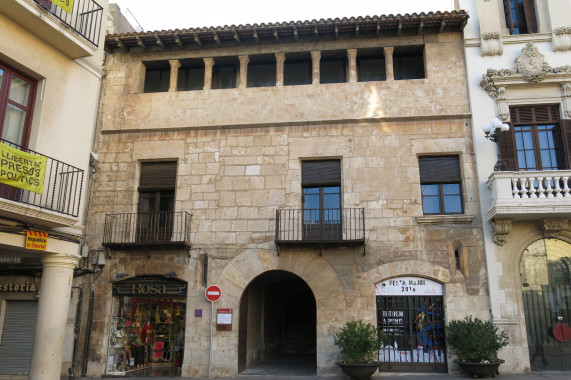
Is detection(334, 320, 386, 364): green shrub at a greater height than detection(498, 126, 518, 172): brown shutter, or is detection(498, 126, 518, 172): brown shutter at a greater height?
detection(498, 126, 518, 172): brown shutter

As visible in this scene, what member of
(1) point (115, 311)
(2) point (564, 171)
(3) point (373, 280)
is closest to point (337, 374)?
(3) point (373, 280)

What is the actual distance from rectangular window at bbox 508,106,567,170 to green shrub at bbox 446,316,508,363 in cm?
419

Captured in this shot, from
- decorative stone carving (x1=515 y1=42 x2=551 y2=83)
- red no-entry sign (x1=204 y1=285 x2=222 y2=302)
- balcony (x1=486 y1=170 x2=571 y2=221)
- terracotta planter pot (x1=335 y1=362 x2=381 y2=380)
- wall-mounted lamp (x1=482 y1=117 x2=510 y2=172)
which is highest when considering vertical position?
decorative stone carving (x1=515 y1=42 x2=551 y2=83)

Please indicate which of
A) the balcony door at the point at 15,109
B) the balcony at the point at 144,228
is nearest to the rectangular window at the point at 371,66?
the balcony at the point at 144,228

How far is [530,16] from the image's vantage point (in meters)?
13.5

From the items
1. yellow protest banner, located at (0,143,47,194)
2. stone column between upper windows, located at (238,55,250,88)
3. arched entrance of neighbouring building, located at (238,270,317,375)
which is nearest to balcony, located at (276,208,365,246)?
arched entrance of neighbouring building, located at (238,270,317,375)

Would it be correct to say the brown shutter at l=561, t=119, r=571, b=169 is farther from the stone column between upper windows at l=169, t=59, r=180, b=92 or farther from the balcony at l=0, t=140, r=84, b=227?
the balcony at l=0, t=140, r=84, b=227

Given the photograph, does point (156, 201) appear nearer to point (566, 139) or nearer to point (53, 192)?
point (53, 192)

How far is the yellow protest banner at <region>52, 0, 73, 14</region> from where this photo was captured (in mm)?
9116

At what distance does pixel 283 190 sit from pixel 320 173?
3.70 ft

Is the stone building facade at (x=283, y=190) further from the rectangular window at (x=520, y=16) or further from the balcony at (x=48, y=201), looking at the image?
the balcony at (x=48, y=201)

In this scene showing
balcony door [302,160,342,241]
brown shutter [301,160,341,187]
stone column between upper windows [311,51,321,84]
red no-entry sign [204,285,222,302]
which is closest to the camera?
red no-entry sign [204,285,222,302]

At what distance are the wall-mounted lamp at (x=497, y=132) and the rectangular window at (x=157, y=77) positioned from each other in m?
9.36

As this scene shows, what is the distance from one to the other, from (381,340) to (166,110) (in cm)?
872
